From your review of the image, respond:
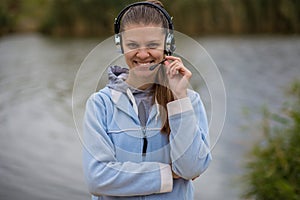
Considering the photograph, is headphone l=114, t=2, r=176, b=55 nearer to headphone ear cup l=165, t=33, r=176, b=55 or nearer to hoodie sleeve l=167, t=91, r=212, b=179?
headphone ear cup l=165, t=33, r=176, b=55

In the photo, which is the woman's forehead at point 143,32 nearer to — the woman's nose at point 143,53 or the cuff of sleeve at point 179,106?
the woman's nose at point 143,53

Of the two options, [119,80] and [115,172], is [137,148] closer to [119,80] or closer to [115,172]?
[115,172]

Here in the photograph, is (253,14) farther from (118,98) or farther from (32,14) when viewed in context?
(118,98)

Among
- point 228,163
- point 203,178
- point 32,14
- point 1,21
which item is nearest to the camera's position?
point 203,178

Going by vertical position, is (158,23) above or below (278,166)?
above

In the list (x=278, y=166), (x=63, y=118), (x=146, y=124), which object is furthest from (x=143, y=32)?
(x=63, y=118)

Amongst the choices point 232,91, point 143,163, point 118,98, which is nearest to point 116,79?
point 118,98

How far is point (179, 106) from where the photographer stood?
179 centimetres

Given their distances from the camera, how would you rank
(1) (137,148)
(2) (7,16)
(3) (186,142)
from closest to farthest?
(3) (186,142)
(1) (137,148)
(2) (7,16)

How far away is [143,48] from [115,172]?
0.44m

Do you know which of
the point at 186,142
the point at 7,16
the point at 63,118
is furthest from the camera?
the point at 7,16

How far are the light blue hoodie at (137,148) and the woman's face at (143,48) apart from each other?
3.5 inches

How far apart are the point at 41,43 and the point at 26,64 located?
926cm

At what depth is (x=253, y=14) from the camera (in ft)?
95.1
